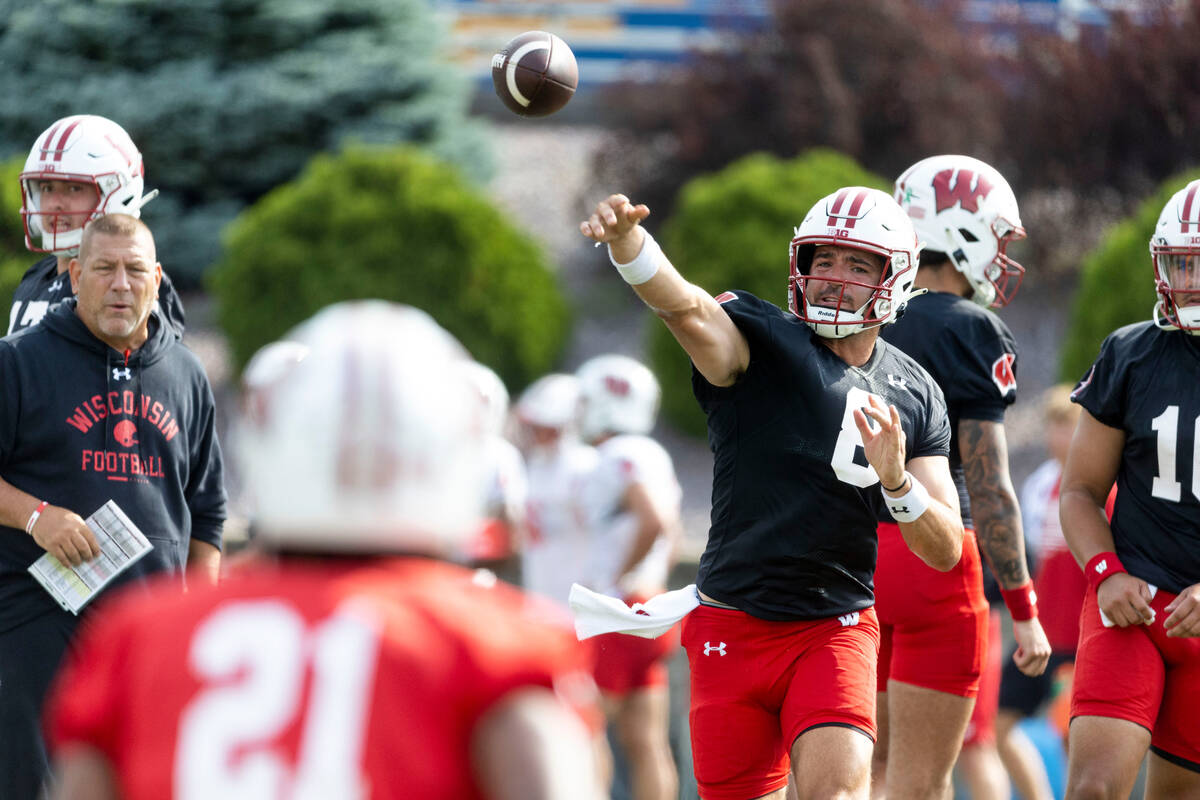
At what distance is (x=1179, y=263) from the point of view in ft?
16.0

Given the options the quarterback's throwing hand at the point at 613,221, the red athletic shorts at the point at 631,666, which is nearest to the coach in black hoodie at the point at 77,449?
the quarterback's throwing hand at the point at 613,221

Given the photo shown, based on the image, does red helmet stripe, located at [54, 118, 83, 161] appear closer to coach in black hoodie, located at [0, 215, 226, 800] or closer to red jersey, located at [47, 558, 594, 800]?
coach in black hoodie, located at [0, 215, 226, 800]

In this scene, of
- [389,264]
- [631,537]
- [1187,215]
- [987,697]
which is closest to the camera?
[1187,215]

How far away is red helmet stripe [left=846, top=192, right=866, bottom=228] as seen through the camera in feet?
15.3

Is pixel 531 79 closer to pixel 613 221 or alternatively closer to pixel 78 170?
pixel 613 221

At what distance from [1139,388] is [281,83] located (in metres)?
11.6

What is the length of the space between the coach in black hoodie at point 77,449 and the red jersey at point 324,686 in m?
2.79

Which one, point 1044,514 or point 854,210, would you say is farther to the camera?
Answer: point 1044,514

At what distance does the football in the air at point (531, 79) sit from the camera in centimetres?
530

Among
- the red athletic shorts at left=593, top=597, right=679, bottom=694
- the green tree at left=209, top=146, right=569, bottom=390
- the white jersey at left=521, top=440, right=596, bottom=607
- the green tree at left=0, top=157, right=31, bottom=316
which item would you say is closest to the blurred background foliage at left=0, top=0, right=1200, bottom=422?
the green tree at left=209, top=146, right=569, bottom=390

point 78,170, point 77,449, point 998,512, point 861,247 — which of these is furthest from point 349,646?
point 78,170

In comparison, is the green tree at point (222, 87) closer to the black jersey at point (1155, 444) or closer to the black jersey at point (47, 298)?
the black jersey at point (47, 298)

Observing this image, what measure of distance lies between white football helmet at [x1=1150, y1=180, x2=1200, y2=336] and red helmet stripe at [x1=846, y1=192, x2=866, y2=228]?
3.35 ft

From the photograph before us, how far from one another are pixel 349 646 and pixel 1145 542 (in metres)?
3.57
